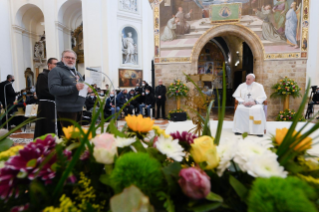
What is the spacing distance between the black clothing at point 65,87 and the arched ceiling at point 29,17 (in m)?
16.2

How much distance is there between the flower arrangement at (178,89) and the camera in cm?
870

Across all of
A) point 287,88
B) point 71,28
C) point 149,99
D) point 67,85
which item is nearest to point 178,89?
point 149,99

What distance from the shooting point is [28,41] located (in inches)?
628

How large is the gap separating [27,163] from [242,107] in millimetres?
5575

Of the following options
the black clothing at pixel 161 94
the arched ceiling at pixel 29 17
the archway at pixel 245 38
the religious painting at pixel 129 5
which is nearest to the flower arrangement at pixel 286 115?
the archway at pixel 245 38

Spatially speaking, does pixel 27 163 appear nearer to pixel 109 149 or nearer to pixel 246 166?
pixel 109 149

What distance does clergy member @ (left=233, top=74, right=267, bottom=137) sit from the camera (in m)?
5.12

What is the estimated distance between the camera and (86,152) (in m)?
0.56

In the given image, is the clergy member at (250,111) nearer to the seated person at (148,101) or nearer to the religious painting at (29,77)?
the seated person at (148,101)

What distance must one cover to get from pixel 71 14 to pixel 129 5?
5532mm

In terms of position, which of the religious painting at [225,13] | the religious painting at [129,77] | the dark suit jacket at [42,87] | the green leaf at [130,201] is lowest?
the green leaf at [130,201]

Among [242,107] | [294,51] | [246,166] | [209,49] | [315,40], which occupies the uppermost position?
[209,49]

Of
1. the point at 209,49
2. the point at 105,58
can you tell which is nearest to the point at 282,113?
the point at 209,49

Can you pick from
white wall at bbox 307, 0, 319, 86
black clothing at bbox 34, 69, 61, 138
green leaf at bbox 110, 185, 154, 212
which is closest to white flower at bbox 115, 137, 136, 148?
green leaf at bbox 110, 185, 154, 212
